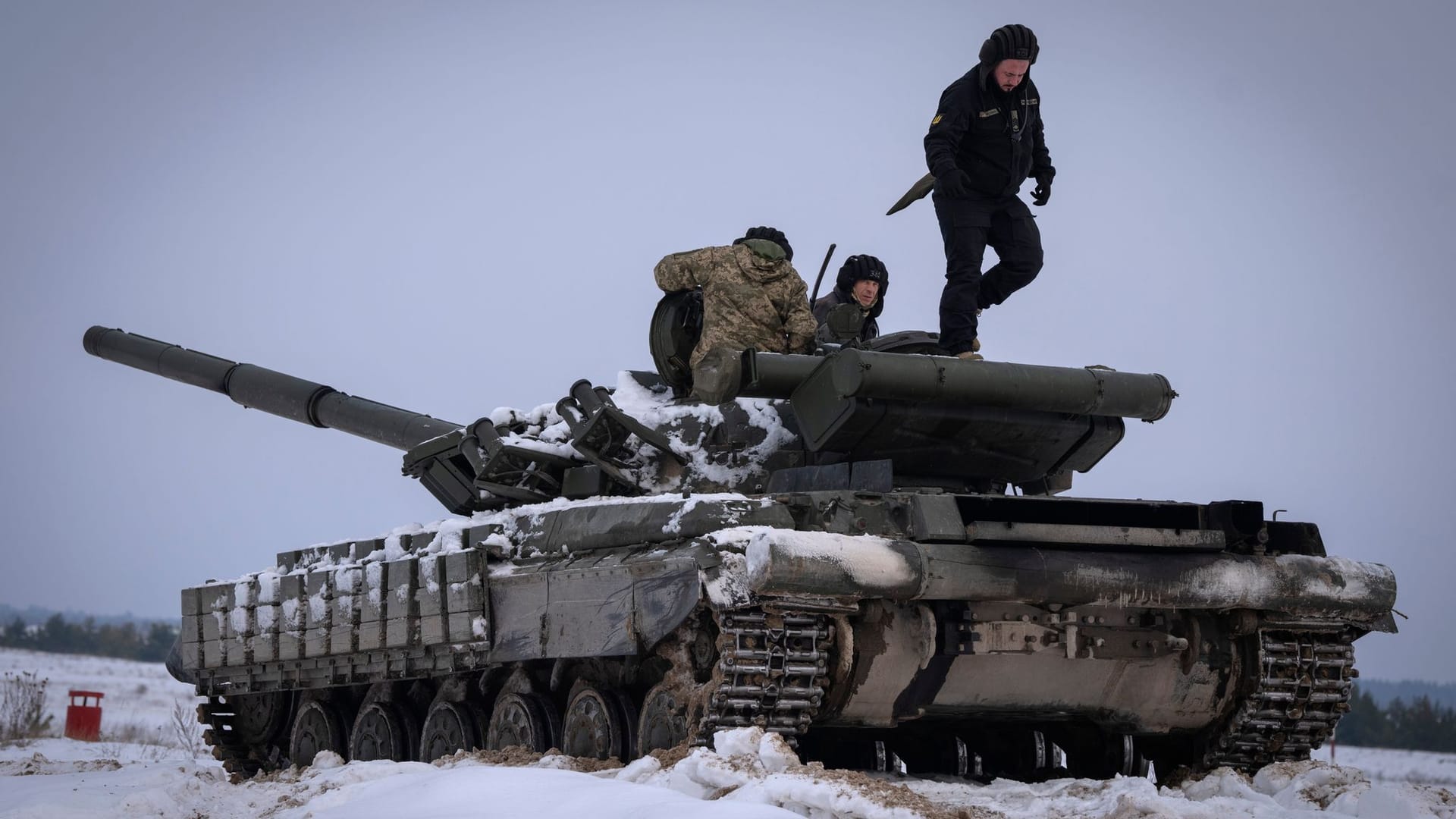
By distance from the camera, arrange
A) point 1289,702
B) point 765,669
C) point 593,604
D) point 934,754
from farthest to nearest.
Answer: point 934,754
point 1289,702
point 593,604
point 765,669

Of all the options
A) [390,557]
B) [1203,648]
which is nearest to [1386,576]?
[1203,648]

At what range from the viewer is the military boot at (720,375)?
11055 mm

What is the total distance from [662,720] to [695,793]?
5.46ft

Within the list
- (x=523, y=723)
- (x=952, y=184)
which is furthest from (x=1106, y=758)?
(x=952, y=184)

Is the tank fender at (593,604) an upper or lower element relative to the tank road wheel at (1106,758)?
upper

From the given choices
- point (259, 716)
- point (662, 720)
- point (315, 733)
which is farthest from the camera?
point (259, 716)

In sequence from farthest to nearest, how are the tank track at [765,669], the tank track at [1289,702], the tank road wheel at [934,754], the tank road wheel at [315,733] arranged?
1. the tank road wheel at [315,733]
2. the tank road wheel at [934,754]
3. the tank track at [1289,702]
4. the tank track at [765,669]

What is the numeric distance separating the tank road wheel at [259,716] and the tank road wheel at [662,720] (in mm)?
5401

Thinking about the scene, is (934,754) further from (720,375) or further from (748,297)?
(720,375)

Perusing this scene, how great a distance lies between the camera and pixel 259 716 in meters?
15.8

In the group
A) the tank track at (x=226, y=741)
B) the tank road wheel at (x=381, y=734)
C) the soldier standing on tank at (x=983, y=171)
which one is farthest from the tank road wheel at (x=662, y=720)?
the tank track at (x=226, y=741)

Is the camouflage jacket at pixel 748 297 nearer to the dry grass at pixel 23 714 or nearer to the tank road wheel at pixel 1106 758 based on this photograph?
the tank road wheel at pixel 1106 758

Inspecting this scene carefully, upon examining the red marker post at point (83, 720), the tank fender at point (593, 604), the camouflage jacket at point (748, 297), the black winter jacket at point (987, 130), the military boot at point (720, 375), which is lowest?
the red marker post at point (83, 720)

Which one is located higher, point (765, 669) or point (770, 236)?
point (770, 236)
